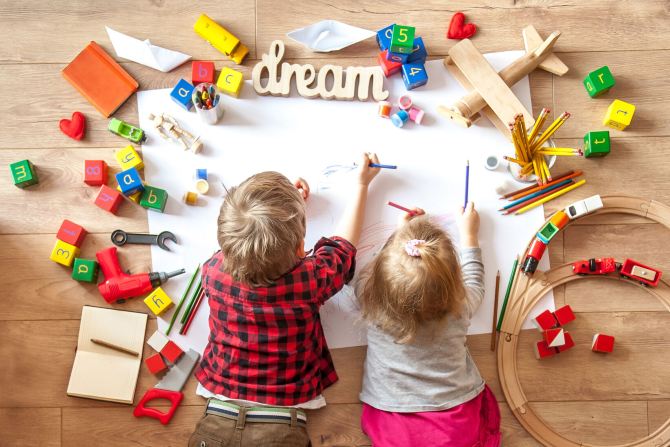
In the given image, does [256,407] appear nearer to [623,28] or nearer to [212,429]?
[212,429]

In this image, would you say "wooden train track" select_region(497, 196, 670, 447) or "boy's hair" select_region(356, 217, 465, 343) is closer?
"boy's hair" select_region(356, 217, 465, 343)

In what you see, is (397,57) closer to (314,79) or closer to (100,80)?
(314,79)

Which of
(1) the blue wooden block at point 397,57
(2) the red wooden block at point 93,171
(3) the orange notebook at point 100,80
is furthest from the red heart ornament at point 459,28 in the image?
(2) the red wooden block at point 93,171

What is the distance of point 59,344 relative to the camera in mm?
1171

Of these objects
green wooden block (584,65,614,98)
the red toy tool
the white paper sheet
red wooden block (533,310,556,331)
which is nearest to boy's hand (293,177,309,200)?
the white paper sheet

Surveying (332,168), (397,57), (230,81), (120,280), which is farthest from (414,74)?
(120,280)

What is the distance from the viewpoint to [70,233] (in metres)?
1.17

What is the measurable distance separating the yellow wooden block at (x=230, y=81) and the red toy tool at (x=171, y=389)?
54cm

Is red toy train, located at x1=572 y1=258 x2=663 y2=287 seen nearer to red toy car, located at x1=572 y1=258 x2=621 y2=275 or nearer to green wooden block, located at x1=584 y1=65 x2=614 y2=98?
red toy car, located at x1=572 y1=258 x2=621 y2=275

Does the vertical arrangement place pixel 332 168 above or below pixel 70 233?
above

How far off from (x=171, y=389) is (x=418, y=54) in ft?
2.77

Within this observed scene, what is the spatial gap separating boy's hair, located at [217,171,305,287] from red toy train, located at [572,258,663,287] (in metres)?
0.60

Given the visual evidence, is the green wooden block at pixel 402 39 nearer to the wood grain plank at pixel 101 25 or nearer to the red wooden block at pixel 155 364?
Result: the wood grain plank at pixel 101 25

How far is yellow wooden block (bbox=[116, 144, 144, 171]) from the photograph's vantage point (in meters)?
Answer: 1.17
